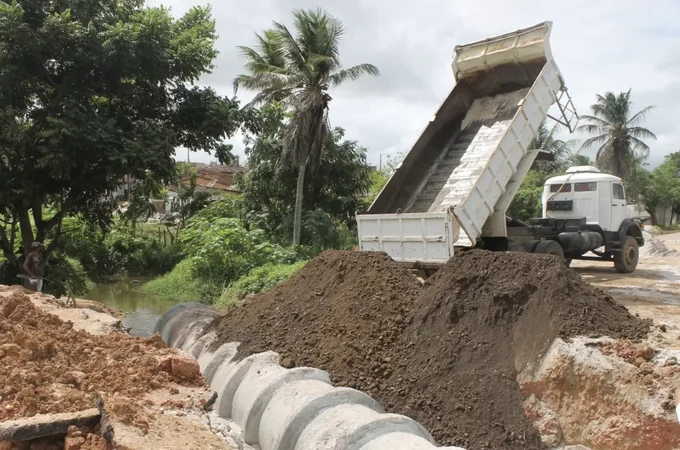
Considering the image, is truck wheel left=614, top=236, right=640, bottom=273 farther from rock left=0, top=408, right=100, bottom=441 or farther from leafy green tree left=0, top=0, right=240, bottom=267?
rock left=0, top=408, right=100, bottom=441

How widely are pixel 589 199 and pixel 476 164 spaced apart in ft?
16.4

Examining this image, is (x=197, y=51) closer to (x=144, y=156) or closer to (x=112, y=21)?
(x=112, y=21)

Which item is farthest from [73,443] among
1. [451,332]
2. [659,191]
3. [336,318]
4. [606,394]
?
[659,191]

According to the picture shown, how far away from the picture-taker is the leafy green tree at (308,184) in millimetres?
21359

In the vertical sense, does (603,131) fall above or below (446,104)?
above

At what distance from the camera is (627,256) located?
46.7ft

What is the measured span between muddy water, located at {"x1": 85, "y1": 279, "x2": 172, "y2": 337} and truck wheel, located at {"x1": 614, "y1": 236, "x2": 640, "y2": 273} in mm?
10765

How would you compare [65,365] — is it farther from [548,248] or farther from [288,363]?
[548,248]

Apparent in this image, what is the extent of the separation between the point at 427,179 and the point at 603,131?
1320 inches

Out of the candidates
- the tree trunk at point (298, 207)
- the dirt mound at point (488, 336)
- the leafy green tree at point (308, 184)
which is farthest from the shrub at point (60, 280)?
the dirt mound at point (488, 336)

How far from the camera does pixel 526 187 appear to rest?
30031mm

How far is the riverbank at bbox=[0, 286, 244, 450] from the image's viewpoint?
3.62 m

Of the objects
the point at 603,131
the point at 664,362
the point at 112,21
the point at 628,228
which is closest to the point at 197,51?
the point at 112,21

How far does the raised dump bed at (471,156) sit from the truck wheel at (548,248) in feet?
5.46
